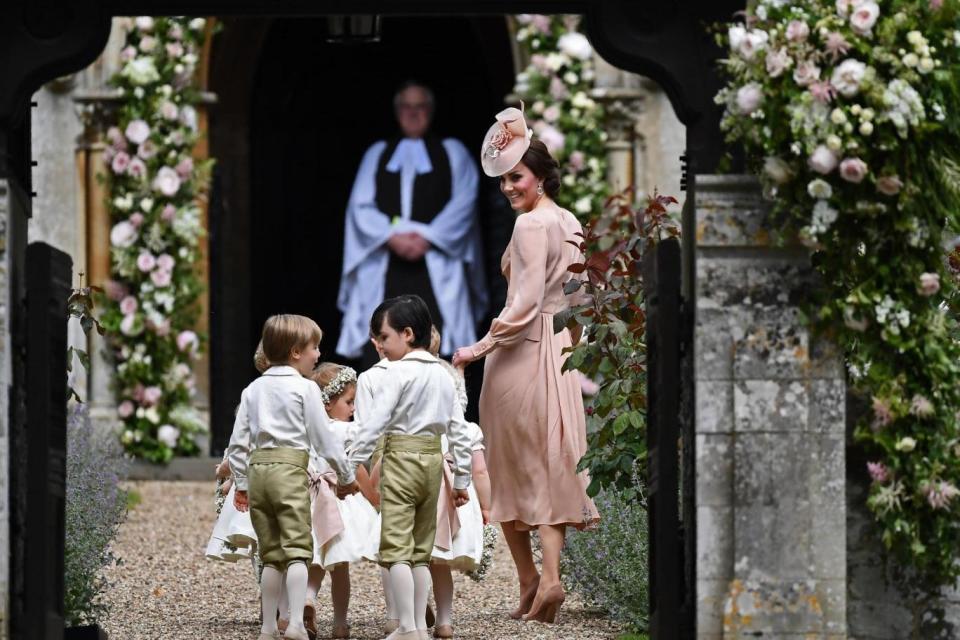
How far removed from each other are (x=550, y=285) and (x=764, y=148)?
7.63ft

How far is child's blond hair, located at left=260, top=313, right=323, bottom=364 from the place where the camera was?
7.37 metres

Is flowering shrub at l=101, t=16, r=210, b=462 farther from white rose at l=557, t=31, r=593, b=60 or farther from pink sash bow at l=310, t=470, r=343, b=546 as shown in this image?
pink sash bow at l=310, t=470, r=343, b=546

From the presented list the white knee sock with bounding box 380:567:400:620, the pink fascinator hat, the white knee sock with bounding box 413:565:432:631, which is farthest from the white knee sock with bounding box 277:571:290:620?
the pink fascinator hat

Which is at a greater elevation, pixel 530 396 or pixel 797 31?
pixel 797 31

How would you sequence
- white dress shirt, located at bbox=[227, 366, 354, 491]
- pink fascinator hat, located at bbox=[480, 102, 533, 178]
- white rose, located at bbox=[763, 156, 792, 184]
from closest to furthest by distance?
1. white rose, located at bbox=[763, 156, 792, 184]
2. white dress shirt, located at bbox=[227, 366, 354, 491]
3. pink fascinator hat, located at bbox=[480, 102, 533, 178]

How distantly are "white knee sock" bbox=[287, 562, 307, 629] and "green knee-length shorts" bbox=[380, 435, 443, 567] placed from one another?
0.89 ft

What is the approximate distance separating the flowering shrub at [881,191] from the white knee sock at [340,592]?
218cm

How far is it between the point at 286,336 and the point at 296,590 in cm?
84

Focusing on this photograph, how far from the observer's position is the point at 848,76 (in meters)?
6.03

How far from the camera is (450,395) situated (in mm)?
7430

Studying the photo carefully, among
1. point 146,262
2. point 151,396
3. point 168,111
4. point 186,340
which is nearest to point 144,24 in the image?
point 168,111

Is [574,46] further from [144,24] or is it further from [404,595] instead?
[404,595]

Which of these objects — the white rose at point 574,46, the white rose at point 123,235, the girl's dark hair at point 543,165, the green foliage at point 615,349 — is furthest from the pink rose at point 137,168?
the green foliage at point 615,349

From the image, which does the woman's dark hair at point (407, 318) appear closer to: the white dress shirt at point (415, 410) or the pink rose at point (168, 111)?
the white dress shirt at point (415, 410)
